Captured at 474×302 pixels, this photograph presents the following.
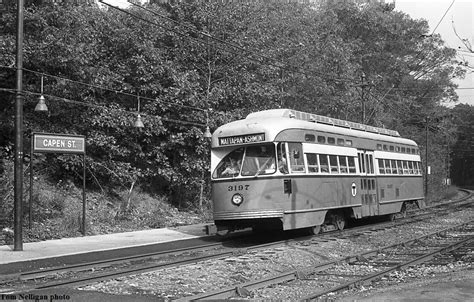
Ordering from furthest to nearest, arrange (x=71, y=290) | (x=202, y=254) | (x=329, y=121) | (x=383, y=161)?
(x=383, y=161), (x=329, y=121), (x=202, y=254), (x=71, y=290)

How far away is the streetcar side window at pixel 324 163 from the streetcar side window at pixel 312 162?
0.31m

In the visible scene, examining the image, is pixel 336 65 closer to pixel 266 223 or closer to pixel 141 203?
pixel 141 203

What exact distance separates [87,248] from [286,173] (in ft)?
19.6

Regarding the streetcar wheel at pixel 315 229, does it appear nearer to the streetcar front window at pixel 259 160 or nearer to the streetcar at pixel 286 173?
the streetcar at pixel 286 173

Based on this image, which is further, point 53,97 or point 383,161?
point 383,161

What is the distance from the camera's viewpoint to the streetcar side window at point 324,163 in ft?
51.0

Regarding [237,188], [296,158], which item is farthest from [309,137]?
[237,188]

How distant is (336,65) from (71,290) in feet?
89.1

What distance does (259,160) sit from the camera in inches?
559

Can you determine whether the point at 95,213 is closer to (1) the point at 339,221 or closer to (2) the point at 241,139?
(2) the point at 241,139

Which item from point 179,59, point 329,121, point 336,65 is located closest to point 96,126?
point 179,59

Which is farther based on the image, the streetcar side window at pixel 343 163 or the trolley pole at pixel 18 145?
the streetcar side window at pixel 343 163

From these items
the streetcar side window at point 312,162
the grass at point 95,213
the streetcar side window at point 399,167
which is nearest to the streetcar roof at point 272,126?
the streetcar side window at point 312,162

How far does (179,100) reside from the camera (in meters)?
22.5
